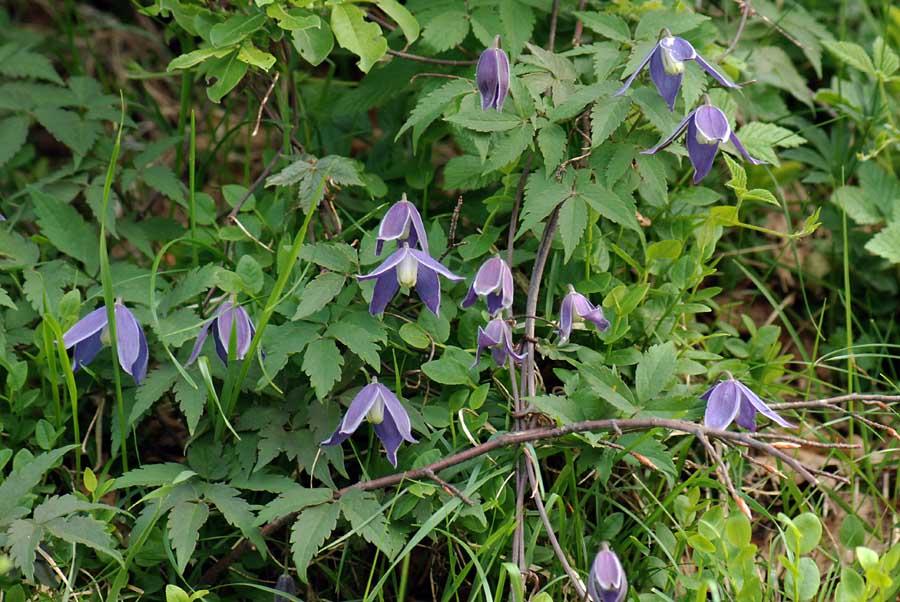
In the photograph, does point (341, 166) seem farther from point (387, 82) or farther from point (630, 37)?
point (630, 37)

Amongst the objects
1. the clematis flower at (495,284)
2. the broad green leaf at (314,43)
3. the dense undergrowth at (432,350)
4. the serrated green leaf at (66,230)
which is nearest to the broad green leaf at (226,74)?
the dense undergrowth at (432,350)

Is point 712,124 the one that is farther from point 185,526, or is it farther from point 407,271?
point 185,526

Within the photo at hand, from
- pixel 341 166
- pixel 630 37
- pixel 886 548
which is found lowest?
pixel 886 548

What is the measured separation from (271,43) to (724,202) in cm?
121

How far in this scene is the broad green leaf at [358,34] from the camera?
1907 millimetres

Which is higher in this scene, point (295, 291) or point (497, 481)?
point (295, 291)

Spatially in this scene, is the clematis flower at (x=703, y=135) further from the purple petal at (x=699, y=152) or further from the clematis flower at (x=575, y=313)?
the clematis flower at (x=575, y=313)

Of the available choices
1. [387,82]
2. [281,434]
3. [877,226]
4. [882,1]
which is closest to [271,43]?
[387,82]

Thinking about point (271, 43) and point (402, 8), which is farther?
point (271, 43)

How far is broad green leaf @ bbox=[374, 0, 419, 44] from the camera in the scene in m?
1.93

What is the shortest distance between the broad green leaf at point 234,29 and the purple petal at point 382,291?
608mm

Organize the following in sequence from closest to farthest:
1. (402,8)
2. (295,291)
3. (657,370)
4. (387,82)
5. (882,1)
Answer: (657,370)
(295,291)
(402,8)
(387,82)
(882,1)

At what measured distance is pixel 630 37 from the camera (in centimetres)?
200

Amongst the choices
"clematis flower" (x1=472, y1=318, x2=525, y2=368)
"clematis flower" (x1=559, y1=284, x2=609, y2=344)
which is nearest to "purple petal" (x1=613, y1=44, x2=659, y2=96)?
"clematis flower" (x1=559, y1=284, x2=609, y2=344)
